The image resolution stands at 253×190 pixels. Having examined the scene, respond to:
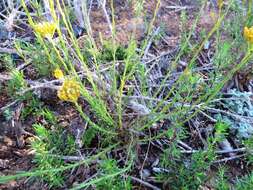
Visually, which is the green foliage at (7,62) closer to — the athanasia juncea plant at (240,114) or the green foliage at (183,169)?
the green foliage at (183,169)

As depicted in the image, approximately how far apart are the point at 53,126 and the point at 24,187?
14.5 inches

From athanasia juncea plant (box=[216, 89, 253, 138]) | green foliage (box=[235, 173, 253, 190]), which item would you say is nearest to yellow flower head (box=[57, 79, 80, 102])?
green foliage (box=[235, 173, 253, 190])

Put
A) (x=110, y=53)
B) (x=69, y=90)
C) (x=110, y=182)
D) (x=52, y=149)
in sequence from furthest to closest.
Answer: (x=110, y=53) < (x=52, y=149) < (x=110, y=182) < (x=69, y=90)

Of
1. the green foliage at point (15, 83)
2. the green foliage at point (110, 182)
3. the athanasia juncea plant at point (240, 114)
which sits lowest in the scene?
the athanasia juncea plant at point (240, 114)

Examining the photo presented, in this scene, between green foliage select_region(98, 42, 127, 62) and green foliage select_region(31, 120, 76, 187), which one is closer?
green foliage select_region(31, 120, 76, 187)

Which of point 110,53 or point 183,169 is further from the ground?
point 110,53

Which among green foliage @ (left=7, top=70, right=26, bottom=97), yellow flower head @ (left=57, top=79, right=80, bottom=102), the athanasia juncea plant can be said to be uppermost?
yellow flower head @ (left=57, top=79, right=80, bottom=102)

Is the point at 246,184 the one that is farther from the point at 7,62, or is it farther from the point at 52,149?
the point at 7,62

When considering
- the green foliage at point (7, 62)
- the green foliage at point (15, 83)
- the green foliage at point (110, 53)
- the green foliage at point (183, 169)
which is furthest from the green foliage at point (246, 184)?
the green foliage at point (7, 62)

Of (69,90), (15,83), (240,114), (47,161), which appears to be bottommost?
(240,114)

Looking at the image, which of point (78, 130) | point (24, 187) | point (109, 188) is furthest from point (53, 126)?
point (109, 188)

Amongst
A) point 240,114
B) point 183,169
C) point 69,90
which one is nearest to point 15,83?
point 69,90

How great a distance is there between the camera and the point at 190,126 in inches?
75.2

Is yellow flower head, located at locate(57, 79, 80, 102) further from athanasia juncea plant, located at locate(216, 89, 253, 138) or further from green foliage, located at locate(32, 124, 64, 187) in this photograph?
athanasia juncea plant, located at locate(216, 89, 253, 138)
